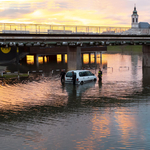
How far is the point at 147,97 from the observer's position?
24.4 m

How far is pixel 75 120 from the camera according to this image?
666 inches

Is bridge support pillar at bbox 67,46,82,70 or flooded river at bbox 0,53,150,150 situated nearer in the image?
flooded river at bbox 0,53,150,150

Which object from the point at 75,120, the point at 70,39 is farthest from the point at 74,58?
the point at 75,120

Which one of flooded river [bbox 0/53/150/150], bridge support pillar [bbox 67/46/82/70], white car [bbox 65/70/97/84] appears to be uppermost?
bridge support pillar [bbox 67/46/82/70]

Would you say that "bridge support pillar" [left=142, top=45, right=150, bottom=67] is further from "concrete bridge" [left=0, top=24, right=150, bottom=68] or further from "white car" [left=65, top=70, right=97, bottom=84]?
→ "white car" [left=65, top=70, right=97, bottom=84]

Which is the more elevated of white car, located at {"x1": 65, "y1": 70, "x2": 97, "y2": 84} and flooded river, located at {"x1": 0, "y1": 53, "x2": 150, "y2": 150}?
white car, located at {"x1": 65, "y1": 70, "x2": 97, "y2": 84}

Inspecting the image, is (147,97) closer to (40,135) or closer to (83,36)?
(40,135)

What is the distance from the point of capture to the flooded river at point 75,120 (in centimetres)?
1310

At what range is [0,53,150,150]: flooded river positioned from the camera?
13102mm

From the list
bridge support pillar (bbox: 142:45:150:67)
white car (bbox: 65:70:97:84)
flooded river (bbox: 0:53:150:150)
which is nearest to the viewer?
flooded river (bbox: 0:53:150:150)

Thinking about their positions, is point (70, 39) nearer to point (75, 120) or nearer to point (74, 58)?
point (74, 58)

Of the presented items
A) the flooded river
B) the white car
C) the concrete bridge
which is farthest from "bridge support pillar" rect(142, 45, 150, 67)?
the flooded river

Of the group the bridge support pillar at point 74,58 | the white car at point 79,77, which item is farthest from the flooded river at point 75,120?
the bridge support pillar at point 74,58

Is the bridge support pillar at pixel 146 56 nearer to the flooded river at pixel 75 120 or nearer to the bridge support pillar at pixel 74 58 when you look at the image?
the bridge support pillar at pixel 74 58
